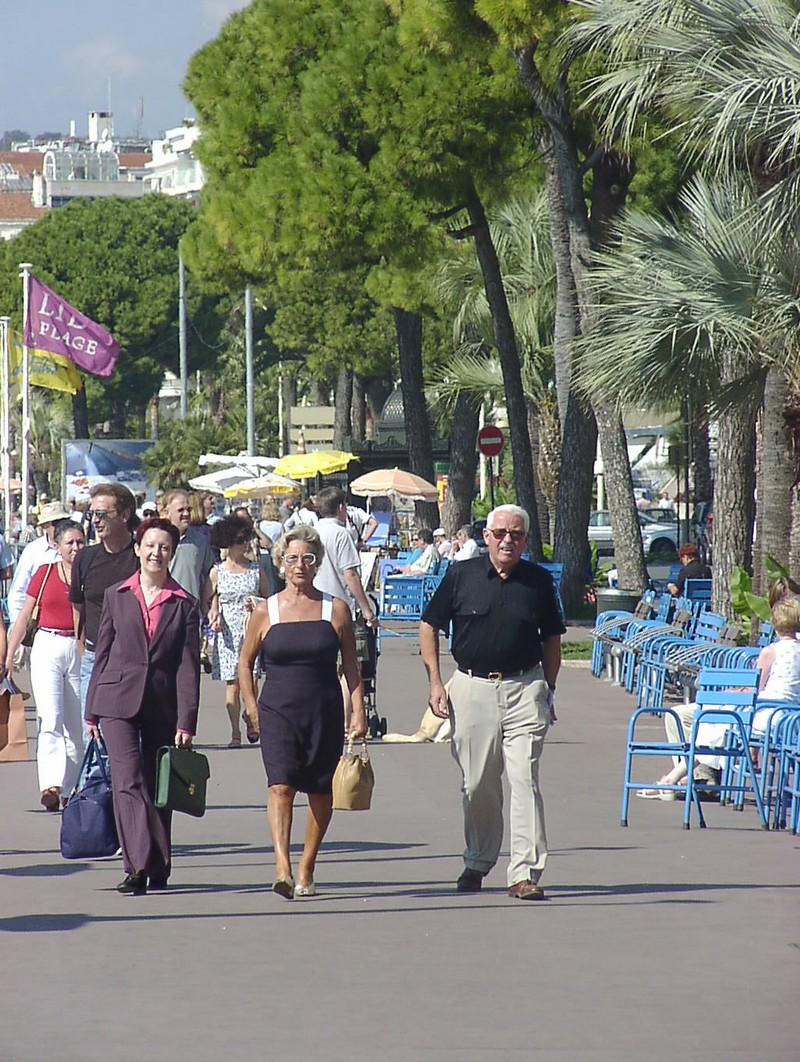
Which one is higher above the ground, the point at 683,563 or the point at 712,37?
the point at 712,37

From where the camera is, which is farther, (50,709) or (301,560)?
(50,709)

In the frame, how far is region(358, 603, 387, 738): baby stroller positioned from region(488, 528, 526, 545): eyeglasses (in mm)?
4858

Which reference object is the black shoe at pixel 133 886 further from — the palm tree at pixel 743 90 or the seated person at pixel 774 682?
the palm tree at pixel 743 90

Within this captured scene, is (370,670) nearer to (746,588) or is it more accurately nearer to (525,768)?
(746,588)

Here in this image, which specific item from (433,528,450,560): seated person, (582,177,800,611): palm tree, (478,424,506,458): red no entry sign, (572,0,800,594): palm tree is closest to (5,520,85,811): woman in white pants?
(572,0,800,594): palm tree

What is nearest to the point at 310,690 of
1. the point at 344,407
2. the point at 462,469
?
the point at 462,469

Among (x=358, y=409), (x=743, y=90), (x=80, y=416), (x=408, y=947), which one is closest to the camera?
(x=408, y=947)

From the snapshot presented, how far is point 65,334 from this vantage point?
37375mm

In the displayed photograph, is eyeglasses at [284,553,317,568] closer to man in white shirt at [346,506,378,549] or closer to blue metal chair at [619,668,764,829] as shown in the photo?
blue metal chair at [619,668,764,829]

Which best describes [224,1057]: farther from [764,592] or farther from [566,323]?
[566,323]

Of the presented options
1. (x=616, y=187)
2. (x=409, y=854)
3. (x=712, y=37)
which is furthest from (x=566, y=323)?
(x=409, y=854)

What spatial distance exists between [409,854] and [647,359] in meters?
→ 8.18

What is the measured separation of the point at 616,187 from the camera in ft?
75.2

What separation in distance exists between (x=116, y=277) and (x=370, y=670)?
2247 inches
